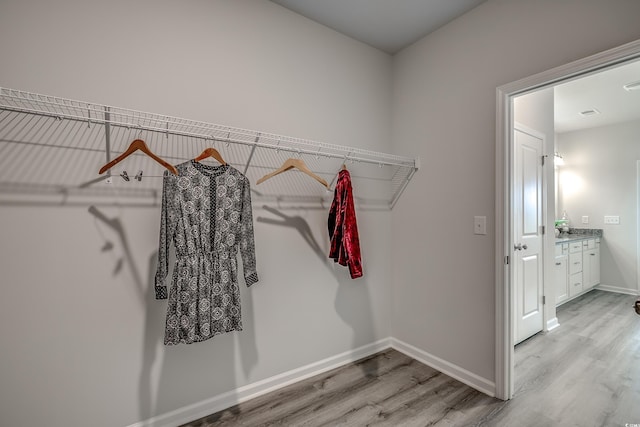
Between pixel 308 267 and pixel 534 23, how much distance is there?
7.18 feet

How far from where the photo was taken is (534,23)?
6.06ft

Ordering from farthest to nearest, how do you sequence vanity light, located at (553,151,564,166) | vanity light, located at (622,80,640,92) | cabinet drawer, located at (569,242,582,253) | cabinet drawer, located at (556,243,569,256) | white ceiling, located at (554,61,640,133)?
vanity light, located at (553,151,564,166)
cabinet drawer, located at (569,242,582,253)
cabinet drawer, located at (556,243,569,256)
vanity light, located at (622,80,640,92)
white ceiling, located at (554,61,640,133)

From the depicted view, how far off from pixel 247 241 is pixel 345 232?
728mm

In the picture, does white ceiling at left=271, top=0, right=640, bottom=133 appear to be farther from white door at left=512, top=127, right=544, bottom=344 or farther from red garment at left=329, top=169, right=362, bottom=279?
red garment at left=329, top=169, right=362, bottom=279

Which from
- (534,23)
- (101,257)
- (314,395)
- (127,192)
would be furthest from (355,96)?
(314,395)

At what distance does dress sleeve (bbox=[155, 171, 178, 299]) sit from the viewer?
5.13 feet

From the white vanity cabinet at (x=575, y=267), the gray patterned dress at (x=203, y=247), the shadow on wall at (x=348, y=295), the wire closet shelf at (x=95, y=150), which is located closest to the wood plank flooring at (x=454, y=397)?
the shadow on wall at (x=348, y=295)

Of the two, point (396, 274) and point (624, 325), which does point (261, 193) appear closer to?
point (396, 274)

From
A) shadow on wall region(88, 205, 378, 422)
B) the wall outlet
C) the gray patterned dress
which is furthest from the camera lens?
the wall outlet

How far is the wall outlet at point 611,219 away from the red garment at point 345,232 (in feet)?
17.0

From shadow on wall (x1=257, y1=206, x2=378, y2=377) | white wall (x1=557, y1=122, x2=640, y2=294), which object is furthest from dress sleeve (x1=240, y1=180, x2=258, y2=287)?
white wall (x1=557, y1=122, x2=640, y2=294)

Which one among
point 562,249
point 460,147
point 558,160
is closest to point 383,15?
point 460,147

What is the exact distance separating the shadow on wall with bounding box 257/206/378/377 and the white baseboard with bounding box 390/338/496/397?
30 cm

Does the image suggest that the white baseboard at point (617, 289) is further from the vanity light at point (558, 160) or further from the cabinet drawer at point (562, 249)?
the vanity light at point (558, 160)
